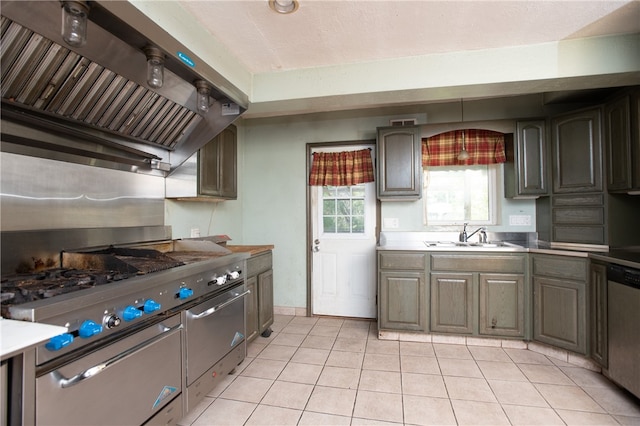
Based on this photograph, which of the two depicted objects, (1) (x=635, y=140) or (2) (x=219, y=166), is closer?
(1) (x=635, y=140)

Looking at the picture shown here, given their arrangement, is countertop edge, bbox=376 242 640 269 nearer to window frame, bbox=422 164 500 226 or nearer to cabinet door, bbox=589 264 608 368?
cabinet door, bbox=589 264 608 368

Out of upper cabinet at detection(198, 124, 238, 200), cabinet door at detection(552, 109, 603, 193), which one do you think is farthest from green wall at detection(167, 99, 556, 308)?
cabinet door at detection(552, 109, 603, 193)

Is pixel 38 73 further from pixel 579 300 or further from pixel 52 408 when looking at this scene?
pixel 579 300

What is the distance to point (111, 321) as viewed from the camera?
1253mm

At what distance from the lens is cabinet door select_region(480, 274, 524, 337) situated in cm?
273

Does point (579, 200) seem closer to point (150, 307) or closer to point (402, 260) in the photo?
point (402, 260)

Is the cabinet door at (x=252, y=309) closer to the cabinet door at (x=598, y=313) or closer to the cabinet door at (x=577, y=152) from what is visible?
the cabinet door at (x=598, y=313)

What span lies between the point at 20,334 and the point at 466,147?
3530 mm

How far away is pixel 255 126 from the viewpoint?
12.6 feet

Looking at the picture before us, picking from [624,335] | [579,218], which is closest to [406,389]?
[624,335]

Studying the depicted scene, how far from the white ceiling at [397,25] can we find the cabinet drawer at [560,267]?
1658mm

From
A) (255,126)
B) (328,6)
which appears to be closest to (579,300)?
(328,6)

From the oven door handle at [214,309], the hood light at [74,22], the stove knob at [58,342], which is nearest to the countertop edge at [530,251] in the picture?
the oven door handle at [214,309]

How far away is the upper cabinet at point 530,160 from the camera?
2900mm
